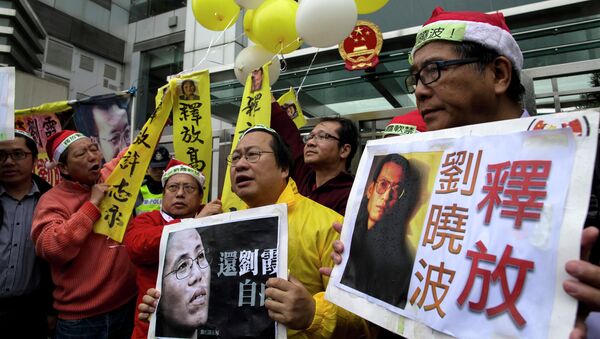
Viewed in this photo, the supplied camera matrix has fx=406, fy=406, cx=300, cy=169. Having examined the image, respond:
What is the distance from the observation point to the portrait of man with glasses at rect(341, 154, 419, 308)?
107 cm

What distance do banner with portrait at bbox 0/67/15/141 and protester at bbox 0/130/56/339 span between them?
0.17m

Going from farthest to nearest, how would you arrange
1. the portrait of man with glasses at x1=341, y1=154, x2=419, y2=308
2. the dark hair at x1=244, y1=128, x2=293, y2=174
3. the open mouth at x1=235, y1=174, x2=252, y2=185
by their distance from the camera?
the dark hair at x1=244, y1=128, x2=293, y2=174, the open mouth at x1=235, y1=174, x2=252, y2=185, the portrait of man with glasses at x1=341, y1=154, x2=419, y2=308

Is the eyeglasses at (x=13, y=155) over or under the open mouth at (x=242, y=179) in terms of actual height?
over

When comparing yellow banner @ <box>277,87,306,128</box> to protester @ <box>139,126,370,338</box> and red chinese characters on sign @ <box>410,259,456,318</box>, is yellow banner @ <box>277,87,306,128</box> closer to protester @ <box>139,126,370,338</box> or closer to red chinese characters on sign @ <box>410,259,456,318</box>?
protester @ <box>139,126,370,338</box>

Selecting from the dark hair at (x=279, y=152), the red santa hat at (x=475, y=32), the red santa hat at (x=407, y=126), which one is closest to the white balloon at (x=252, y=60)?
the red santa hat at (x=407, y=126)

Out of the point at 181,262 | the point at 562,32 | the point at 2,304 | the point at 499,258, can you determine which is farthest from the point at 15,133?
the point at 562,32

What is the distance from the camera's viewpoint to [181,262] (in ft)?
5.29

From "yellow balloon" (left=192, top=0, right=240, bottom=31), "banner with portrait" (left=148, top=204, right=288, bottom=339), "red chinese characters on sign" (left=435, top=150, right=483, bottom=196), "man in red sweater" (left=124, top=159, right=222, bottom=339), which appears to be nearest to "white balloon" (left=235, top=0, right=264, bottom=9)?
"yellow balloon" (left=192, top=0, right=240, bottom=31)

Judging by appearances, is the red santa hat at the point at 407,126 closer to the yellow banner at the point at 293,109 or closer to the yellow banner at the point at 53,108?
the yellow banner at the point at 293,109

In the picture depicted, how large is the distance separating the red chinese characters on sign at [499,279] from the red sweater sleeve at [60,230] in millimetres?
2192

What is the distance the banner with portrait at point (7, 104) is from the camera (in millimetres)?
2658

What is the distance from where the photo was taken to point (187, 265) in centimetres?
159

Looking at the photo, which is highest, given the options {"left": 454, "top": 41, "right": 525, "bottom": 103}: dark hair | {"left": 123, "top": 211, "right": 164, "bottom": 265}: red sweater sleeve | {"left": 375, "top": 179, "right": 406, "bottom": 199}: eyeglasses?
{"left": 454, "top": 41, "right": 525, "bottom": 103}: dark hair

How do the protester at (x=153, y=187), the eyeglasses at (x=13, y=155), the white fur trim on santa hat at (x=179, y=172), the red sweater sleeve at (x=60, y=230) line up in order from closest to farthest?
the red sweater sleeve at (x=60, y=230) < the white fur trim on santa hat at (x=179, y=172) < the eyeglasses at (x=13, y=155) < the protester at (x=153, y=187)
